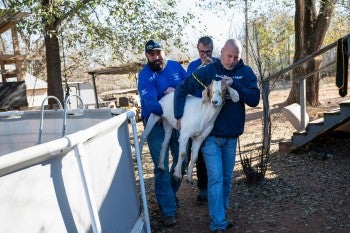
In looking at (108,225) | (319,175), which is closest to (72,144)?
(108,225)

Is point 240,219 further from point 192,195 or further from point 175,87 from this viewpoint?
point 175,87

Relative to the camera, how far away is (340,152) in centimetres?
718

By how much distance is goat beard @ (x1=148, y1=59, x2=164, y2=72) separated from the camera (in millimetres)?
4359

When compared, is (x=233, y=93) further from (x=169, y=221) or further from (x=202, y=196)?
(x=202, y=196)

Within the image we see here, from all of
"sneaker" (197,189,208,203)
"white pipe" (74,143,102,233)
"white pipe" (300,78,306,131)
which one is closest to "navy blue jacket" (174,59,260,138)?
"sneaker" (197,189,208,203)

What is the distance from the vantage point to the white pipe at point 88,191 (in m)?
2.12

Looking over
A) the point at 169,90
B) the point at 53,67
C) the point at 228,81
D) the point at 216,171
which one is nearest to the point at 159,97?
the point at 169,90

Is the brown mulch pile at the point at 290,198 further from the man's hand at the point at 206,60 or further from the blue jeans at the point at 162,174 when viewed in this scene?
the man's hand at the point at 206,60

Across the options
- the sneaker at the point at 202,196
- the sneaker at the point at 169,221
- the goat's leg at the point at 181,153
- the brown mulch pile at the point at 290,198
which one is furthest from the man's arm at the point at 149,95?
the sneaker at the point at 202,196

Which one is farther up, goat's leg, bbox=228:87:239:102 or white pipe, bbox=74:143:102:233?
goat's leg, bbox=228:87:239:102

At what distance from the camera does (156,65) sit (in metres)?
4.37

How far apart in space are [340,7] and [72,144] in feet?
55.9

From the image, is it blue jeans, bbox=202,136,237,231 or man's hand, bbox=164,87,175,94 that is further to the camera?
man's hand, bbox=164,87,175,94

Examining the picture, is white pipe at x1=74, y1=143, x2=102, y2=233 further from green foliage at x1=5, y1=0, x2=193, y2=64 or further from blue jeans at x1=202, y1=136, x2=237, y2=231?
green foliage at x1=5, y1=0, x2=193, y2=64
